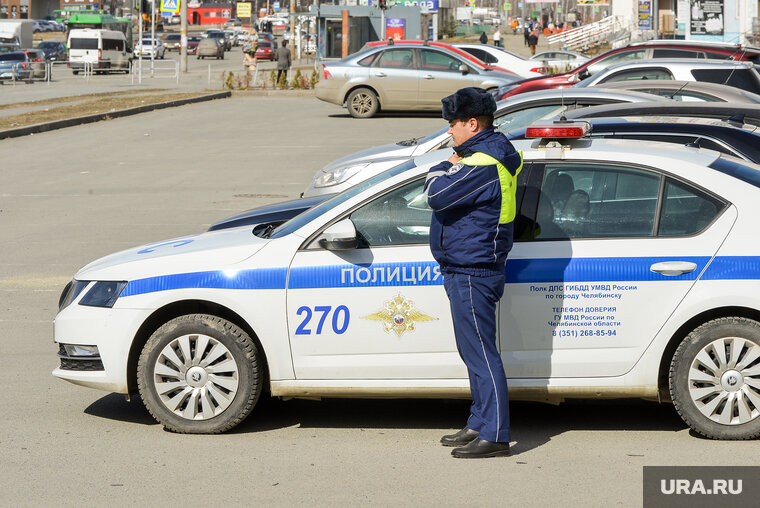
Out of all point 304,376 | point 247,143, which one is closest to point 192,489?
point 304,376

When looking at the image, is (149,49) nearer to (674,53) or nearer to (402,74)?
(402,74)

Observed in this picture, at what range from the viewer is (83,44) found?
59.0 metres

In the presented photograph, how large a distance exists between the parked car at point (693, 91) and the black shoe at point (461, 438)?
7.10 m

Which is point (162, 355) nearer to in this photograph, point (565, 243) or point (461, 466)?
point (461, 466)

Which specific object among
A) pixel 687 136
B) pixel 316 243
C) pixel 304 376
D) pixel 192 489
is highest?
pixel 687 136

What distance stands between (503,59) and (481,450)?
2659 cm

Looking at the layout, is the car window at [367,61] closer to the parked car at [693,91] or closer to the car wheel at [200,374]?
the parked car at [693,91]

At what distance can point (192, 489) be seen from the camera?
521 cm

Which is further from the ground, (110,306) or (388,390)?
(110,306)

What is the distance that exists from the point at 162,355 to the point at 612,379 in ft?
7.54

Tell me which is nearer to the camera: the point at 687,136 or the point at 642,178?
the point at 642,178

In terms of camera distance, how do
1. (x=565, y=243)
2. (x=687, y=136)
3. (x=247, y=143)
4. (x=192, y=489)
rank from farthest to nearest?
(x=247, y=143)
(x=687, y=136)
(x=565, y=243)
(x=192, y=489)

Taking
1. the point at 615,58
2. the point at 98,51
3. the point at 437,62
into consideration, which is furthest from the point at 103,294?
the point at 98,51

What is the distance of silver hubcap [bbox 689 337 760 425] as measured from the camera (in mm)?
5637
